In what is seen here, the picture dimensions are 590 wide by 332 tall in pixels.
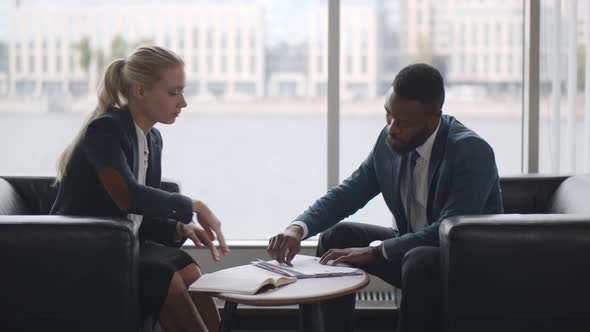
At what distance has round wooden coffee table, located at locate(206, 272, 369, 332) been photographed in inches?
91.7

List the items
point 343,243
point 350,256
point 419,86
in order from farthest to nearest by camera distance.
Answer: point 343,243 → point 419,86 → point 350,256

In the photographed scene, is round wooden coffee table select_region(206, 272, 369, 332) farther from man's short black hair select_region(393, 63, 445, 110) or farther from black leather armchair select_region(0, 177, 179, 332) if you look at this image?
man's short black hair select_region(393, 63, 445, 110)

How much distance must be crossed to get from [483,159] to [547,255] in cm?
42

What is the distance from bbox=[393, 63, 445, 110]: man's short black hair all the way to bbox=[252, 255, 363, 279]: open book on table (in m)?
0.65

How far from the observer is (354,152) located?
4117 mm

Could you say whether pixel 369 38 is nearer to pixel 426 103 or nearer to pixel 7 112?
pixel 426 103

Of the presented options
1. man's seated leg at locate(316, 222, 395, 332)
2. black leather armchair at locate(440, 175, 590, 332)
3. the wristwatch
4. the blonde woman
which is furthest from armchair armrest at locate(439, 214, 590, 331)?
the blonde woman

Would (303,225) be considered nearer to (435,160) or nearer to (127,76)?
(435,160)

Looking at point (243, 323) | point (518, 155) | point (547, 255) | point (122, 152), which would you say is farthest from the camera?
point (518, 155)

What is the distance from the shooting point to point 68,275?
103 inches

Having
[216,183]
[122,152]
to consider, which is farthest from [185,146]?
[122,152]

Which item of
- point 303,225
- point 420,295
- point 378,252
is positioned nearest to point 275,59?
point 303,225

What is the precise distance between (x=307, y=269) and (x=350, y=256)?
191 mm

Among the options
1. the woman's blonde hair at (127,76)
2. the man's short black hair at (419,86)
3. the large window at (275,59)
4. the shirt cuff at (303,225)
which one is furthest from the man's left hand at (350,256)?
the large window at (275,59)
